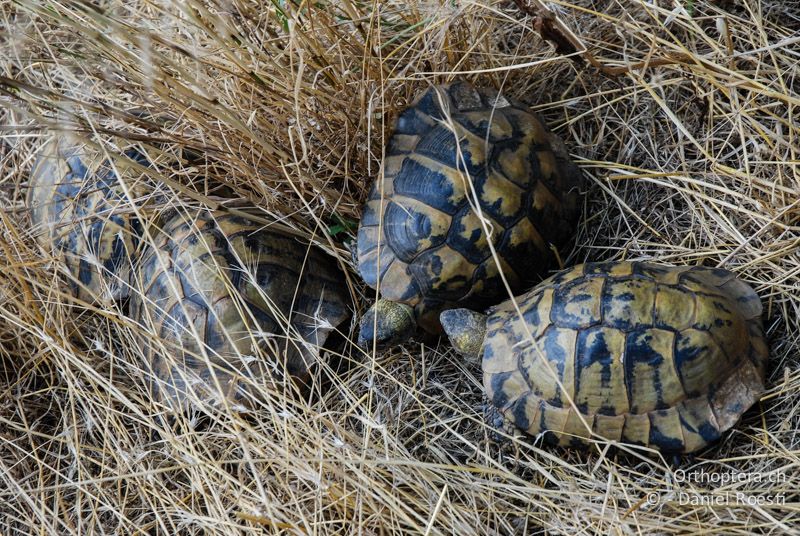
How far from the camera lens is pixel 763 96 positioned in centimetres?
240

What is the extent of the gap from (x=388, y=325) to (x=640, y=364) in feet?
2.87

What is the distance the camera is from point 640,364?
203 cm

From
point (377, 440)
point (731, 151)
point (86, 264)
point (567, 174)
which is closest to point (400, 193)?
point (567, 174)

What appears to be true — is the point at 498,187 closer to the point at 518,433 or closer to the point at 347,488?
the point at 518,433

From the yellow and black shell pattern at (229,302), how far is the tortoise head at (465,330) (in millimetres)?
444

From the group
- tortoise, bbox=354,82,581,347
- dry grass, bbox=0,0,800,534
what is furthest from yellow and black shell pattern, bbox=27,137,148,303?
tortoise, bbox=354,82,581,347

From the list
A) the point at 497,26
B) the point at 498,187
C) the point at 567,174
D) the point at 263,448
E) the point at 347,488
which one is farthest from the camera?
the point at 497,26

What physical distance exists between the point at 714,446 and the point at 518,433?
24.8 inches

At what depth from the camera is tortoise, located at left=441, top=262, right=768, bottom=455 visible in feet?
6.66

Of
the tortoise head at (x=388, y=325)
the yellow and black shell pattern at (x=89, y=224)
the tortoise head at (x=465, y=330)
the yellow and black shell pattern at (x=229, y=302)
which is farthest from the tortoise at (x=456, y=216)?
the yellow and black shell pattern at (x=89, y=224)

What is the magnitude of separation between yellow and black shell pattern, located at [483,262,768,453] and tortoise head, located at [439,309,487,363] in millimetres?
200

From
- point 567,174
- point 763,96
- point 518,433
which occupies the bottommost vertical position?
point 518,433

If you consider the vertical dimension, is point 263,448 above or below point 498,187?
below

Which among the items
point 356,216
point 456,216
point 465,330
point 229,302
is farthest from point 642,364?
point 229,302
